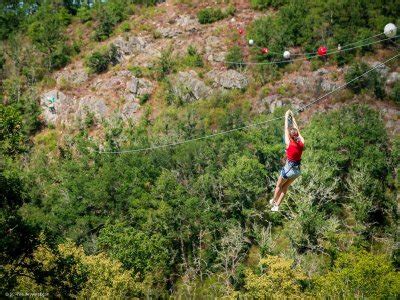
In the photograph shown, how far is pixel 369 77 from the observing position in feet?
202

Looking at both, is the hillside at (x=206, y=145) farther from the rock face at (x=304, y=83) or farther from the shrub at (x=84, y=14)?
the shrub at (x=84, y=14)

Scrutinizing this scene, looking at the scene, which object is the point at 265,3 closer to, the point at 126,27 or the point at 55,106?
the point at 126,27

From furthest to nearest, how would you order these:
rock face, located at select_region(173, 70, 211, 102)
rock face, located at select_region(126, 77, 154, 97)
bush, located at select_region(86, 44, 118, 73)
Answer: bush, located at select_region(86, 44, 118, 73) < rock face, located at select_region(126, 77, 154, 97) < rock face, located at select_region(173, 70, 211, 102)

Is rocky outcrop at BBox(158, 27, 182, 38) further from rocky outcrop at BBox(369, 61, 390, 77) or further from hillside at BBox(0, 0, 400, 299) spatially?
rocky outcrop at BBox(369, 61, 390, 77)

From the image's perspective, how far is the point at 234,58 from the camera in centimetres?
6750

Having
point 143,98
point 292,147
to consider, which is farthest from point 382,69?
point 292,147

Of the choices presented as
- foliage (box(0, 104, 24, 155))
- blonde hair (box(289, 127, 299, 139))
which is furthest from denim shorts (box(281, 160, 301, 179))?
foliage (box(0, 104, 24, 155))

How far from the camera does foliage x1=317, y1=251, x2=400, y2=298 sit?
3759 centimetres

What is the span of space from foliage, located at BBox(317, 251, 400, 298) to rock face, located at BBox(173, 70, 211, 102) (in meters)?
33.4

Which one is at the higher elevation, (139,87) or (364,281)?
(139,87)

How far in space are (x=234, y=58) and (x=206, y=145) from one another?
19.0 metres

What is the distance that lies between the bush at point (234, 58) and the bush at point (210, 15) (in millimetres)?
9470

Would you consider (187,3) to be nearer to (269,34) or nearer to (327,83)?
(269,34)

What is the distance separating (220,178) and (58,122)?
29.6m
